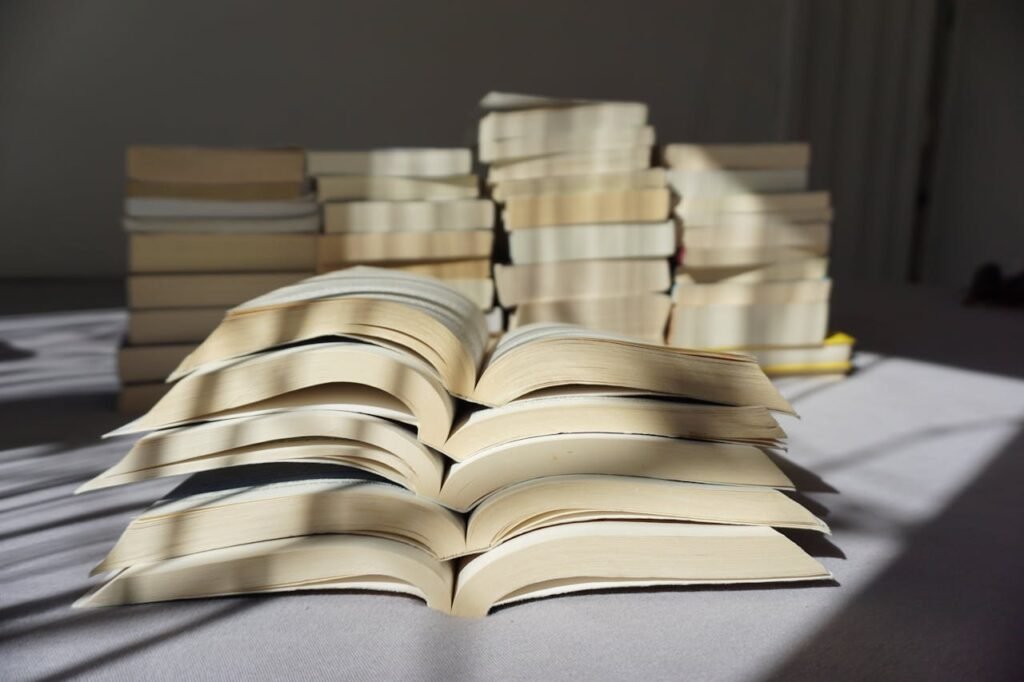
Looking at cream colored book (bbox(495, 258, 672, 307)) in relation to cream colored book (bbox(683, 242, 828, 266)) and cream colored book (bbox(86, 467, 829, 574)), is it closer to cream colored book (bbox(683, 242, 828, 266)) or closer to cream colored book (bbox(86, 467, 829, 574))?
cream colored book (bbox(683, 242, 828, 266))

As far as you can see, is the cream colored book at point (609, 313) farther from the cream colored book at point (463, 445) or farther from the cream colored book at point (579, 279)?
the cream colored book at point (463, 445)

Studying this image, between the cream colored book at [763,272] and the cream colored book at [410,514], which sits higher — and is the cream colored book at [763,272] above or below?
above

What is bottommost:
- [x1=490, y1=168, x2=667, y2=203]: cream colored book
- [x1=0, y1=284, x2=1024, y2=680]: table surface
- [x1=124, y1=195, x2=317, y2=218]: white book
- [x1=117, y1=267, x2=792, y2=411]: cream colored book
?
[x1=0, y1=284, x2=1024, y2=680]: table surface

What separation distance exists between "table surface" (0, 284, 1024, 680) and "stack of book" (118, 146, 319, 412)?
0.26 m

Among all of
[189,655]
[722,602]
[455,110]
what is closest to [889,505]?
[722,602]

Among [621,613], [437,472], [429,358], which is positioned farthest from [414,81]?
[621,613]

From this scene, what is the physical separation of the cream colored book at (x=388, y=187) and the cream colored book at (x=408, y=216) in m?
0.05

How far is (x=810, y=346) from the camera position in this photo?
264cm

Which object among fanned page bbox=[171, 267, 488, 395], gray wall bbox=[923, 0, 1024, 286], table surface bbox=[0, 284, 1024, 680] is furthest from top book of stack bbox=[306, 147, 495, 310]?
gray wall bbox=[923, 0, 1024, 286]

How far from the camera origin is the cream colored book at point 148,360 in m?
2.19

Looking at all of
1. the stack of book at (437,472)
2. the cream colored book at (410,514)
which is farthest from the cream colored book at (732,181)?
the cream colored book at (410,514)

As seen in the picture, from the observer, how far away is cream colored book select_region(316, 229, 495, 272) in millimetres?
2316

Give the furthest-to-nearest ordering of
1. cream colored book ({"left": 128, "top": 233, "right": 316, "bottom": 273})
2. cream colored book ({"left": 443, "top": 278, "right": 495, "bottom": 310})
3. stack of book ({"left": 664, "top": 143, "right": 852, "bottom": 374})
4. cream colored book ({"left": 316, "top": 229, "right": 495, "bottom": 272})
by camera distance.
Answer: stack of book ({"left": 664, "top": 143, "right": 852, "bottom": 374}) < cream colored book ({"left": 443, "top": 278, "right": 495, "bottom": 310}) < cream colored book ({"left": 316, "top": 229, "right": 495, "bottom": 272}) < cream colored book ({"left": 128, "top": 233, "right": 316, "bottom": 273})

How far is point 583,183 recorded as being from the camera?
97.9 inches
